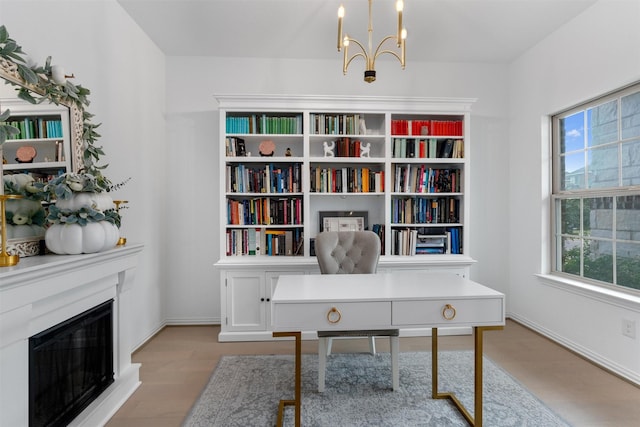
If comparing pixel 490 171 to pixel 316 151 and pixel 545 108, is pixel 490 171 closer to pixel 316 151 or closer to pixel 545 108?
pixel 545 108

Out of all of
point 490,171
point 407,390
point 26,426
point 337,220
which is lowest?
point 407,390

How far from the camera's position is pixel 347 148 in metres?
3.24

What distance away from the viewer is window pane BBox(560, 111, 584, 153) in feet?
9.41

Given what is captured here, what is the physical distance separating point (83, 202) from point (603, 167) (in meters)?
3.69

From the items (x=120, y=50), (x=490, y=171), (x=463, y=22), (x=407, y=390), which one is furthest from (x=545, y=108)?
(x=120, y=50)

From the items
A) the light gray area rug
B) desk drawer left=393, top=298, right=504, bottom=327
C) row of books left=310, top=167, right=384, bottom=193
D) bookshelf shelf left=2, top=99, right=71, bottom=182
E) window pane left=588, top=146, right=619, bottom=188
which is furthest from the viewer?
row of books left=310, top=167, right=384, bottom=193

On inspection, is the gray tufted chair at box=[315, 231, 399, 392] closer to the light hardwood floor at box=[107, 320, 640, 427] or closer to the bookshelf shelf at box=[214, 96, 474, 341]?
the bookshelf shelf at box=[214, 96, 474, 341]

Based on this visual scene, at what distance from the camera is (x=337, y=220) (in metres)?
3.44

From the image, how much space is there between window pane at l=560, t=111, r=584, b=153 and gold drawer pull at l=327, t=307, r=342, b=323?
276 centimetres

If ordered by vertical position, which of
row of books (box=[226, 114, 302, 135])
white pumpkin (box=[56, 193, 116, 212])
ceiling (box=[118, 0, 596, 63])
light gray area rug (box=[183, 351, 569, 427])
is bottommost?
light gray area rug (box=[183, 351, 569, 427])

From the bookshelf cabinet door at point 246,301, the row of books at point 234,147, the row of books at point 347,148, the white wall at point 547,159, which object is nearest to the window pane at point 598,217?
the white wall at point 547,159

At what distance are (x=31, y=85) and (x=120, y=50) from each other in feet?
3.97

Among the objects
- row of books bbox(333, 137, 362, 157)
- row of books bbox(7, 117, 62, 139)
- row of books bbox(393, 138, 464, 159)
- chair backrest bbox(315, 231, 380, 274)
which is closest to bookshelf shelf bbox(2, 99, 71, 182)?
row of books bbox(7, 117, 62, 139)

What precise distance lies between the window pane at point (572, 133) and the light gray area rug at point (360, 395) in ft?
6.80
